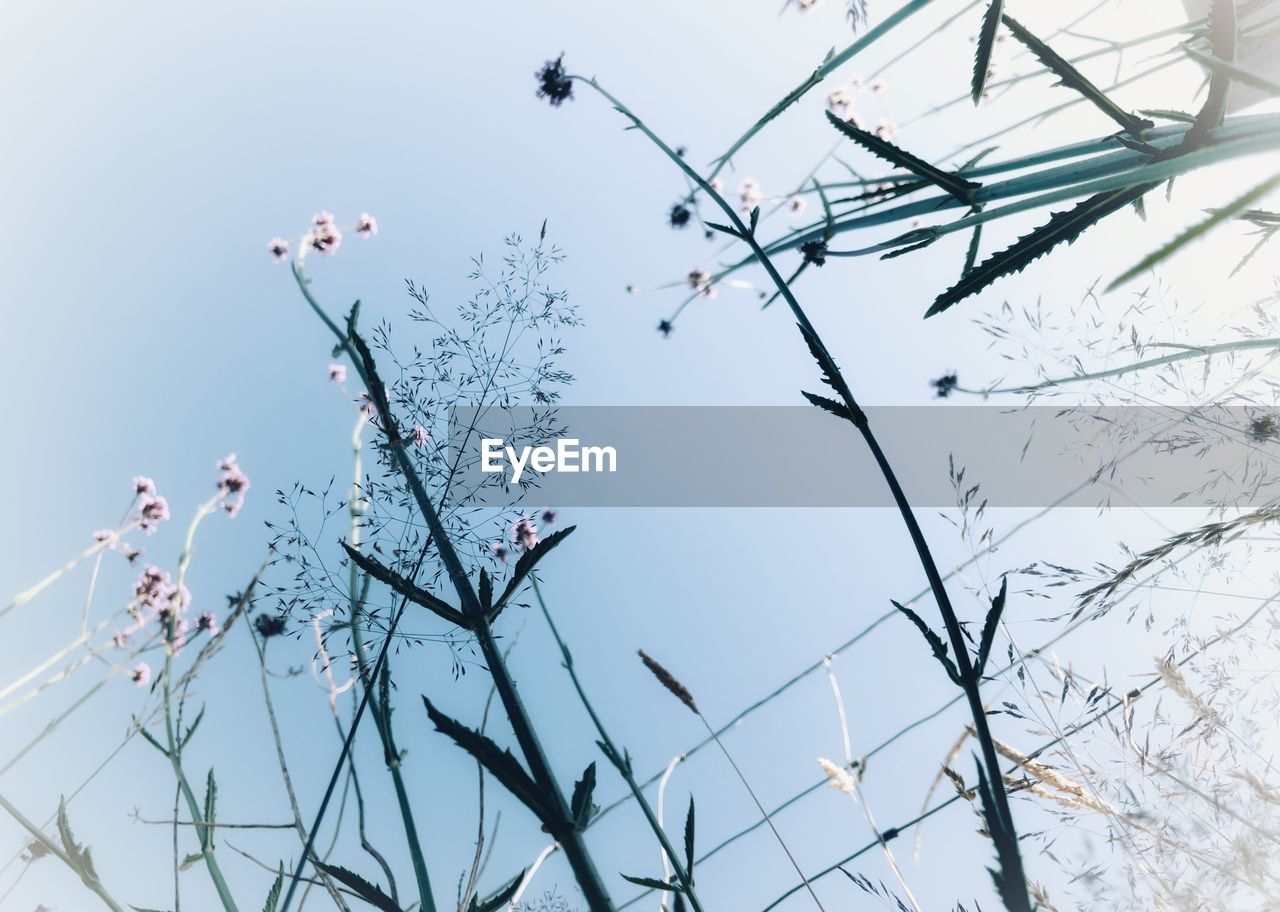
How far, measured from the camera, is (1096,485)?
3.87 ft

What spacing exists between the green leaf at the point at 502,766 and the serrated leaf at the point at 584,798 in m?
0.10

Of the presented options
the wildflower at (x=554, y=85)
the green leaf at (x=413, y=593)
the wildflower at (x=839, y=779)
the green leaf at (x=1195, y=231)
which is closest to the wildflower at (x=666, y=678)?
the wildflower at (x=839, y=779)

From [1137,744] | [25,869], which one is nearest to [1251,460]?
[1137,744]

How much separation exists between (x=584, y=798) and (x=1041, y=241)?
0.55 meters

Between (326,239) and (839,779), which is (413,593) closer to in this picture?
(839,779)

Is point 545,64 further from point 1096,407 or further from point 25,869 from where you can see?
point 25,869

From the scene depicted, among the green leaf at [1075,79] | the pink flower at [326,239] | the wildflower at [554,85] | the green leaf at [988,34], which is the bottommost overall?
the green leaf at [1075,79]

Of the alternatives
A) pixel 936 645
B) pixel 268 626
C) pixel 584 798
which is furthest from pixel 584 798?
pixel 268 626

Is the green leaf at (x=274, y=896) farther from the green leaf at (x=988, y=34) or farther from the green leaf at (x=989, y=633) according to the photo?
the green leaf at (x=988, y=34)

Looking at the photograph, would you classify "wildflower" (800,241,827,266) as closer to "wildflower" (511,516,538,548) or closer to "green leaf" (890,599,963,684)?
"green leaf" (890,599,963,684)

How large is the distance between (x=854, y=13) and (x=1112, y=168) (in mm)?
A: 608

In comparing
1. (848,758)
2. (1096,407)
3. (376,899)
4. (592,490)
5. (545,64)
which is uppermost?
(545,64)

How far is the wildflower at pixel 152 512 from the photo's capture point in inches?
74.5

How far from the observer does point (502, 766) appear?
39 centimetres
